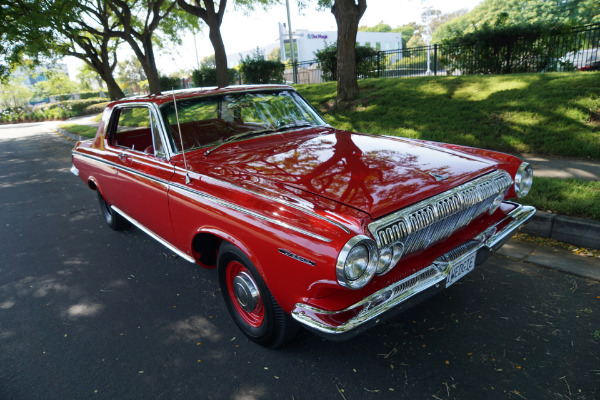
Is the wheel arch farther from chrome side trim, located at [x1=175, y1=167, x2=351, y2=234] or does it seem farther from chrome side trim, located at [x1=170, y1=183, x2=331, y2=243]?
chrome side trim, located at [x1=175, y1=167, x2=351, y2=234]

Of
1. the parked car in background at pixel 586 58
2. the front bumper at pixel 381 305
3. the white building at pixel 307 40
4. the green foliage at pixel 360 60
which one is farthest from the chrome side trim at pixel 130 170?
the white building at pixel 307 40

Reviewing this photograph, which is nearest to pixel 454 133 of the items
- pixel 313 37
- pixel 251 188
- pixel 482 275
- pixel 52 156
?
pixel 482 275

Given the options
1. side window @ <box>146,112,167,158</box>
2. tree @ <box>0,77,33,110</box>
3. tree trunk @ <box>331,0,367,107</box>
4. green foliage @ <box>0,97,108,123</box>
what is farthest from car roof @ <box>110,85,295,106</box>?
tree @ <box>0,77,33,110</box>

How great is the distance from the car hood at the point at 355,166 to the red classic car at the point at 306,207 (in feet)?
0.04

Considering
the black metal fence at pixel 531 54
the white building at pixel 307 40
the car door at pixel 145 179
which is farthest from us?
the white building at pixel 307 40

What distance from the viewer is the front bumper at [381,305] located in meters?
1.99

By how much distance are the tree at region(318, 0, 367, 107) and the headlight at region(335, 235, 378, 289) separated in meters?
8.55

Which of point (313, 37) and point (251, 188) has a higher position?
point (313, 37)

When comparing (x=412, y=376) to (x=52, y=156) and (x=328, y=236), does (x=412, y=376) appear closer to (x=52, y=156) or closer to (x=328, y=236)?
(x=328, y=236)

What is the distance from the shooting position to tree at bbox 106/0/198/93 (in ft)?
57.1

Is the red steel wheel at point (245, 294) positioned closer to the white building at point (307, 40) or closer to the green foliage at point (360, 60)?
the green foliage at point (360, 60)

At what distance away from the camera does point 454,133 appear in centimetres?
725

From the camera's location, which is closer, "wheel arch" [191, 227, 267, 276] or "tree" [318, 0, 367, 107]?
"wheel arch" [191, 227, 267, 276]

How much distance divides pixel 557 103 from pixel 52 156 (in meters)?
13.2
